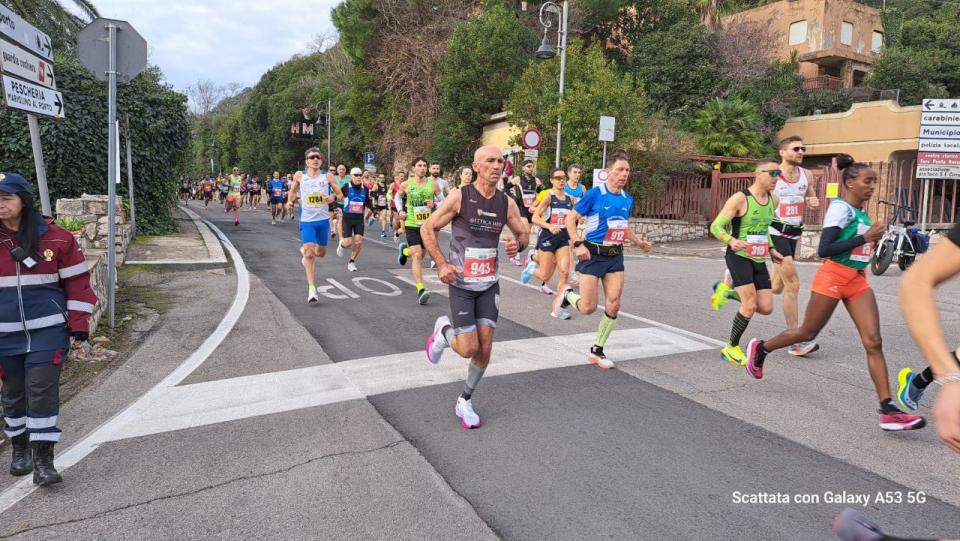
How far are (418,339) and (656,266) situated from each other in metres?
8.98

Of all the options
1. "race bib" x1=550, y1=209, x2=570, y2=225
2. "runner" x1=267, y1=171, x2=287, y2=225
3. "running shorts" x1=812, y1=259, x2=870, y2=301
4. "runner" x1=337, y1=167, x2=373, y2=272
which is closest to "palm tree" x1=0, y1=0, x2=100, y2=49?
"runner" x1=267, y1=171, x2=287, y2=225

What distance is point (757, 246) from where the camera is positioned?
6.40 meters

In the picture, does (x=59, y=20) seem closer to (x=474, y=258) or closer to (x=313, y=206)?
(x=313, y=206)

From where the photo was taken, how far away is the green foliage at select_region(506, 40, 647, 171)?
69.2ft

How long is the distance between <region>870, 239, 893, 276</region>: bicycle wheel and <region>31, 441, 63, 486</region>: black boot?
14.4 metres

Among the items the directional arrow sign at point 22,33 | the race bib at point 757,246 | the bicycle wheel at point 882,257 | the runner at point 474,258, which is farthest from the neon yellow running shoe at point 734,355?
the bicycle wheel at point 882,257

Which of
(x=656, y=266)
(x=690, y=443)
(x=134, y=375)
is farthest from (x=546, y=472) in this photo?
(x=656, y=266)

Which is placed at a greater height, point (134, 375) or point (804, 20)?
point (804, 20)

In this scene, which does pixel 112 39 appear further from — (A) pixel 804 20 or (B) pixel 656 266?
(A) pixel 804 20

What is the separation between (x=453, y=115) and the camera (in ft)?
110

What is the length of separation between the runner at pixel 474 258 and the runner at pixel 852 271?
8.15 ft

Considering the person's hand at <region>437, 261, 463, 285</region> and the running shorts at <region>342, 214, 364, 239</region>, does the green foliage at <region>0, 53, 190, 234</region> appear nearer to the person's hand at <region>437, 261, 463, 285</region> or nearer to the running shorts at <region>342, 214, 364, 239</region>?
the running shorts at <region>342, 214, 364, 239</region>

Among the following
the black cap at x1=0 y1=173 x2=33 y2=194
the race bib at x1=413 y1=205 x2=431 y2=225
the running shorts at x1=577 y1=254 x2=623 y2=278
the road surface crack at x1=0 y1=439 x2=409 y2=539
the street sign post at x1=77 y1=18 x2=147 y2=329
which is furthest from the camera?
the race bib at x1=413 y1=205 x2=431 y2=225

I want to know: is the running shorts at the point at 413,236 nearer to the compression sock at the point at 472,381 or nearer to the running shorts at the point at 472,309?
the running shorts at the point at 472,309
